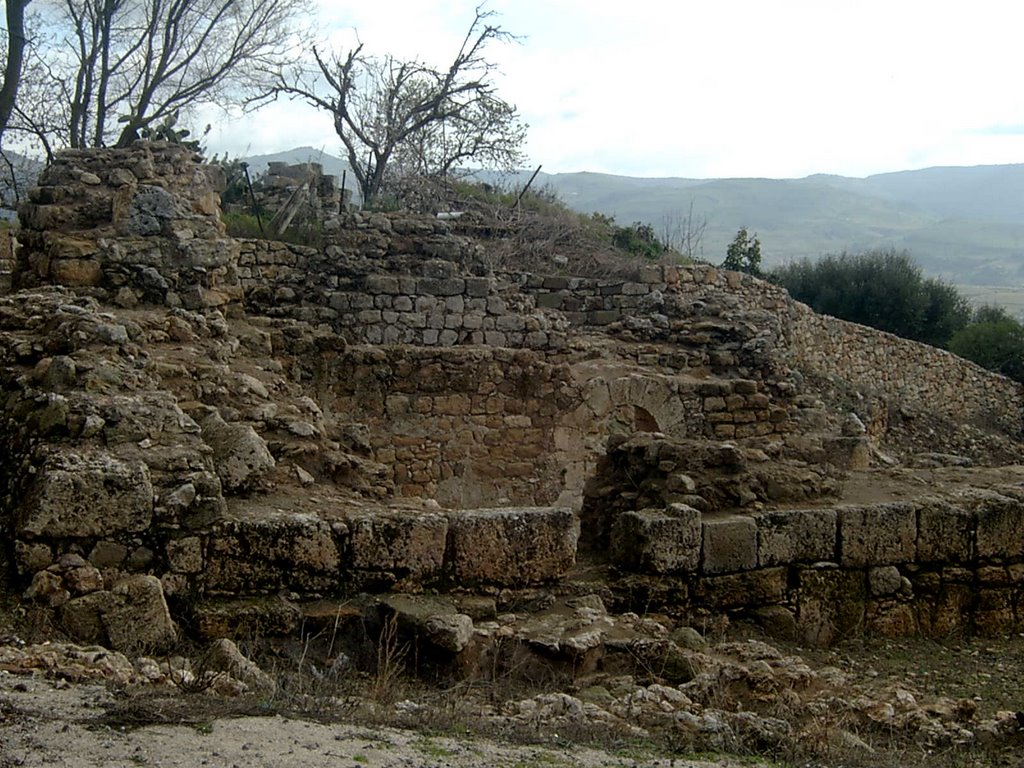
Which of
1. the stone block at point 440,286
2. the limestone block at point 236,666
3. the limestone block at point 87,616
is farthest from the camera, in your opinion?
the stone block at point 440,286

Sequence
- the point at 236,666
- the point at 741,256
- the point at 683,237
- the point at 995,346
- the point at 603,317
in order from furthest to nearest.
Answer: the point at 683,237
the point at 741,256
the point at 995,346
the point at 603,317
the point at 236,666

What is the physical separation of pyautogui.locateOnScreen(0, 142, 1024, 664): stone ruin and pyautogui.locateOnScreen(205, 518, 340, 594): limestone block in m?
0.01

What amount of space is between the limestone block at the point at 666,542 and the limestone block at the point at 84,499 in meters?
2.79

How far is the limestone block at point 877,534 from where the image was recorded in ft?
22.6

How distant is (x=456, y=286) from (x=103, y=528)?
7345 millimetres

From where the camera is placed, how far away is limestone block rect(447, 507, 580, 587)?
5.85 m

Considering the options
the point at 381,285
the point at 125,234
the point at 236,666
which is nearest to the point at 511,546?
the point at 236,666

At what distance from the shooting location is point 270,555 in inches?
212

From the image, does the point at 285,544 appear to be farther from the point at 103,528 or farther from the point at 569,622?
the point at 569,622

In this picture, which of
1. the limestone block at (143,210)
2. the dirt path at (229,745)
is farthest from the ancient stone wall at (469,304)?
the dirt path at (229,745)

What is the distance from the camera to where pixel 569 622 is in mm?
5836

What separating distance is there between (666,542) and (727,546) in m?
0.38

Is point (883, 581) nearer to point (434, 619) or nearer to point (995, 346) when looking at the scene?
point (434, 619)

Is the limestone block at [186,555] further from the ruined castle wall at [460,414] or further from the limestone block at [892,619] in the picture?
the ruined castle wall at [460,414]
